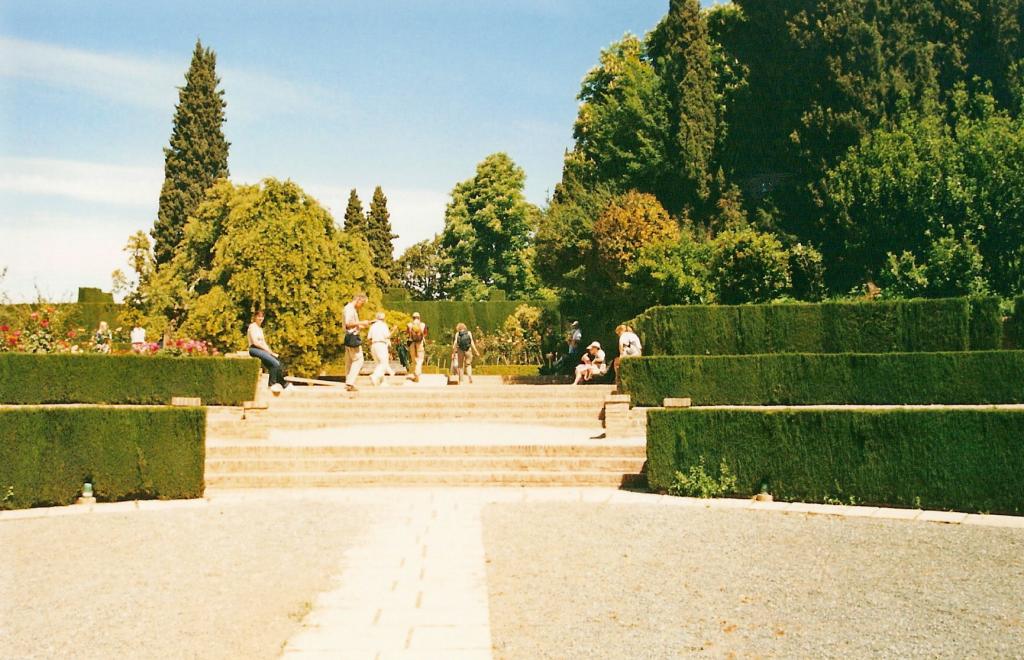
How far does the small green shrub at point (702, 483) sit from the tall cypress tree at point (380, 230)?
179ft

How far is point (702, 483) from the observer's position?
553 inches

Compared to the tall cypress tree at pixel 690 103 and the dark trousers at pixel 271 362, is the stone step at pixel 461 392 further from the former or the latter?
the tall cypress tree at pixel 690 103

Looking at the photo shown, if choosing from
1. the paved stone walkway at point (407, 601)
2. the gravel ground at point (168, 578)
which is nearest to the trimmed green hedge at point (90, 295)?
the gravel ground at point (168, 578)

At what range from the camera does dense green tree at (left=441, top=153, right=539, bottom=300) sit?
62.2m

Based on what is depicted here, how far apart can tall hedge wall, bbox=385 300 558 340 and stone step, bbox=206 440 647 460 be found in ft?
108

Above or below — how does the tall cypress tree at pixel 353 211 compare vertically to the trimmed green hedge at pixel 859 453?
above

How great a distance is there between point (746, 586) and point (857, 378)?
13734 mm

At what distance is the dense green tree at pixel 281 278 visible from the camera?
103 ft

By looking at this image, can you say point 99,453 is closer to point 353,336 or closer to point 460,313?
point 353,336

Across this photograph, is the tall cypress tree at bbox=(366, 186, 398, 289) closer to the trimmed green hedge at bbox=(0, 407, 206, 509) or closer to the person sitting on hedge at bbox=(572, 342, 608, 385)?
the person sitting on hedge at bbox=(572, 342, 608, 385)

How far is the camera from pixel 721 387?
21.0 meters

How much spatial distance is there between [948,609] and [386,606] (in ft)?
15.4

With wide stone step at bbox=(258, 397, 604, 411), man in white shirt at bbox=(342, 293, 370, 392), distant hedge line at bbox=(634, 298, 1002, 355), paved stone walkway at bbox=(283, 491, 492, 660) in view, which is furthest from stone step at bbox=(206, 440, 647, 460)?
distant hedge line at bbox=(634, 298, 1002, 355)

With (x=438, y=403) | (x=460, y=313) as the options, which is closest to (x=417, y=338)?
(x=438, y=403)
